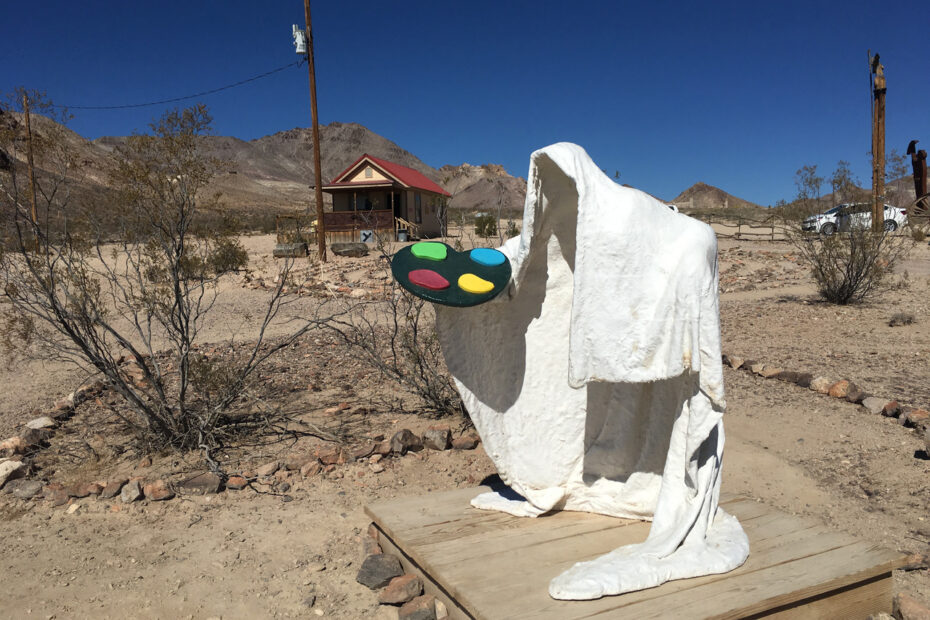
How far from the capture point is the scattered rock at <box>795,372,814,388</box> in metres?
5.95

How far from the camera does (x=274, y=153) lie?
151 m

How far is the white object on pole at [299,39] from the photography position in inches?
618

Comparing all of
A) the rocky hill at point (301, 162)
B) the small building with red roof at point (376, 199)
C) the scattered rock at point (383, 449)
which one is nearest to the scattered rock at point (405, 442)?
the scattered rock at point (383, 449)

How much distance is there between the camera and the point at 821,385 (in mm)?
5805

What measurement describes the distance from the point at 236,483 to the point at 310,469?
472 millimetres

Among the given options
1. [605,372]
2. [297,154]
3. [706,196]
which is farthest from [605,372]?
[297,154]

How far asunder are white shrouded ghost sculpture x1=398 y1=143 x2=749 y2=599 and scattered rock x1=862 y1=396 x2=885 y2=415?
10.9 ft

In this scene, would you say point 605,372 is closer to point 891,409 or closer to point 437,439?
point 437,439

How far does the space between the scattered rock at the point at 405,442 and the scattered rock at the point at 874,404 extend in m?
3.62

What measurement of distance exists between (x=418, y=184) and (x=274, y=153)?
452 feet

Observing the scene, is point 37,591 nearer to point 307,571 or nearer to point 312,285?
point 307,571

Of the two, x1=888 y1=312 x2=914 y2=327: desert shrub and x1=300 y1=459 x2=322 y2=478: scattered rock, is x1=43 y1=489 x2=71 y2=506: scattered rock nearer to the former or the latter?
x1=300 y1=459 x2=322 y2=478: scattered rock

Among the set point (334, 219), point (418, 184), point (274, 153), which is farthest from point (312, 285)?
point (274, 153)

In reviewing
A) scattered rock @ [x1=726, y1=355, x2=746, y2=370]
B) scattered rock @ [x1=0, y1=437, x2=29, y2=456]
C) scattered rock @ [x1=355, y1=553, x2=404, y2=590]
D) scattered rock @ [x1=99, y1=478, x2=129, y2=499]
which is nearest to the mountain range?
scattered rock @ [x1=726, y1=355, x2=746, y2=370]
